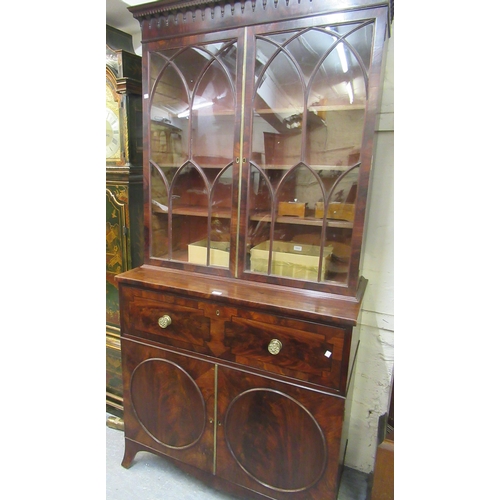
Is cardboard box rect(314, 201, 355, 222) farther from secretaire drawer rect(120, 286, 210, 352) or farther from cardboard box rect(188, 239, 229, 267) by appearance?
secretaire drawer rect(120, 286, 210, 352)

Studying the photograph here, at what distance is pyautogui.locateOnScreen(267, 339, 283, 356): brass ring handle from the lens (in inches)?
41.0

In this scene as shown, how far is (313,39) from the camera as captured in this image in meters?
1.00

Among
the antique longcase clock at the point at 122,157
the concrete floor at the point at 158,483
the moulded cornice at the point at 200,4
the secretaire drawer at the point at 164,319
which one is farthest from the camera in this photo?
the antique longcase clock at the point at 122,157

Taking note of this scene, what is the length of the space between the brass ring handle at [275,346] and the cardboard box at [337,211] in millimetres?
454

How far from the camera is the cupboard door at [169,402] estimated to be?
1.21 meters

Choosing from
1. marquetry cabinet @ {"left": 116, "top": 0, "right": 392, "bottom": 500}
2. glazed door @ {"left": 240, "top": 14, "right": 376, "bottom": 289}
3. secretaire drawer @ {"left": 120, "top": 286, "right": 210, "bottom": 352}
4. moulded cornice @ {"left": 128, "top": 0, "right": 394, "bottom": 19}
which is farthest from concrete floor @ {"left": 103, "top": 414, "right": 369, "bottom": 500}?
moulded cornice @ {"left": 128, "top": 0, "right": 394, "bottom": 19}

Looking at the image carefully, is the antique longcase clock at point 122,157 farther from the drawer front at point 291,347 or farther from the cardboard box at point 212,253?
the drawer front at point 291,347

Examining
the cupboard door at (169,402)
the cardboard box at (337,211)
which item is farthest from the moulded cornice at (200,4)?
the cupboard door at (169,402)

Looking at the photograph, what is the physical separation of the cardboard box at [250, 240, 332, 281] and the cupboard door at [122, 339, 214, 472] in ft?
1.42

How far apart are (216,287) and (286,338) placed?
0.32 meters

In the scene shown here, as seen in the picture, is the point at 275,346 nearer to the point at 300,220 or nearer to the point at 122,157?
the point at 300,220

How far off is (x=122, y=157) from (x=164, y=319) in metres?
0.80
